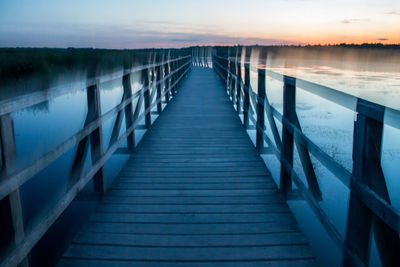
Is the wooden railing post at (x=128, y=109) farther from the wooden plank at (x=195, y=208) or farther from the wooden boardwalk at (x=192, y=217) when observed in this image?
the wooden plank at (x=195, y=208)

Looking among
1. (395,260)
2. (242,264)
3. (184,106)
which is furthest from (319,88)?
(184,106)

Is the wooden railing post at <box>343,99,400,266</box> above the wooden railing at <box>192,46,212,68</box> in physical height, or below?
below

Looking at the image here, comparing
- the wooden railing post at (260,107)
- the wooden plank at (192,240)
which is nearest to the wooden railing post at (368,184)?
the wooden plank at (192,240)

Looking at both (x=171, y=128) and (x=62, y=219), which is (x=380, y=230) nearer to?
(x=62, y=219)

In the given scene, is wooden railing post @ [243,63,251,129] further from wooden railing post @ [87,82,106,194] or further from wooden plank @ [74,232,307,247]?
wooden plank @ [74,232,307,247]

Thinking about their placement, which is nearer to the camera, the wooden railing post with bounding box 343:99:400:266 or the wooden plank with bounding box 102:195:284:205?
the wooden railing post with bounding box 343:99:400:266

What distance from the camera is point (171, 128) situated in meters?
6.08

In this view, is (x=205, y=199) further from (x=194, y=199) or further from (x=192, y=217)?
(x=192, y=217)

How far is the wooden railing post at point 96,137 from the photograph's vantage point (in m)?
2.88

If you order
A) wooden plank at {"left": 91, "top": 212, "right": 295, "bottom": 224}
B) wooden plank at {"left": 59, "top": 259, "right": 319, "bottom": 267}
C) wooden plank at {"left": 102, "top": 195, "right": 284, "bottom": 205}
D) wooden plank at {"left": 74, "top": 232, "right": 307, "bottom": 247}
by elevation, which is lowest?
wooden plank at {"left": 59, "top": 259, "right": 319, "bottom": 267}

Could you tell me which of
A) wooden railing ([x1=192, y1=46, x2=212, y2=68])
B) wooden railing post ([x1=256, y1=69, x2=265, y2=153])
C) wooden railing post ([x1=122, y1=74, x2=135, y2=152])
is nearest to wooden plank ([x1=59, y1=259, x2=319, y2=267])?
wooden railing post ([x1=256, y1=69, x2=265, y2=153])

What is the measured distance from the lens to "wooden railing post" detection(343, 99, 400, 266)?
4.71ft

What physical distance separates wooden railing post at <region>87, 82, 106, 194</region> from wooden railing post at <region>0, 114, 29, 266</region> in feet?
4.17

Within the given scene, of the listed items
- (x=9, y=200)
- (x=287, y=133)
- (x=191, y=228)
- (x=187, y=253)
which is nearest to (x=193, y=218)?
(x=191, y=228)
